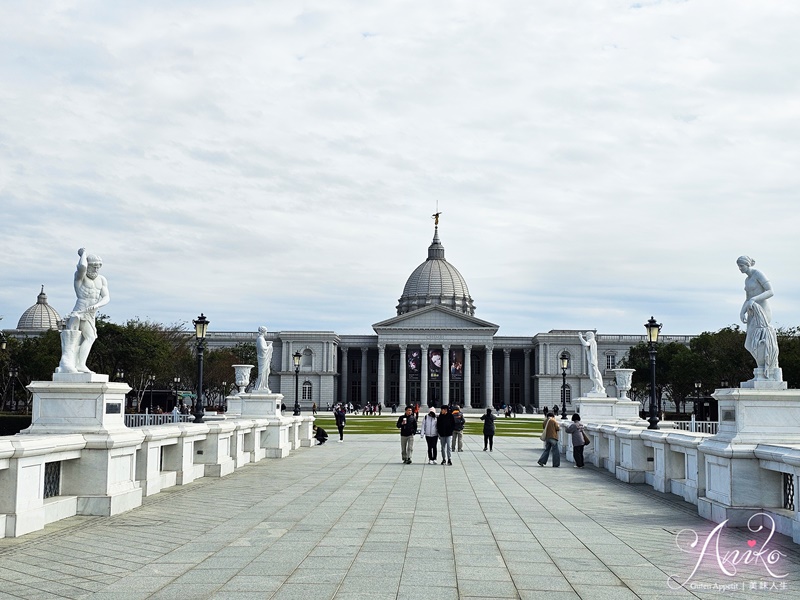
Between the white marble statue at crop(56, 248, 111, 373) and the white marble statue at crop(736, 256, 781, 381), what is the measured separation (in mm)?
11346

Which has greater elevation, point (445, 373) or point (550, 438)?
point (445, 373)

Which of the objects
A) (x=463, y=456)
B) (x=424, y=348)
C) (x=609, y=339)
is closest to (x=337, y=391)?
(x=424, y=348)

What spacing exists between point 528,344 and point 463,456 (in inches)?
4337

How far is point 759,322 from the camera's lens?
15180 millimetres

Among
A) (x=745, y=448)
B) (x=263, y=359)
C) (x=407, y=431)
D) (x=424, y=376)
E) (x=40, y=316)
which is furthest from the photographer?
(x=40, y=316)

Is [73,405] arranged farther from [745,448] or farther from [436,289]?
[436,289]

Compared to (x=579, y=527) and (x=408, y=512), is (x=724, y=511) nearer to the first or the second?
(x=579, y=527)

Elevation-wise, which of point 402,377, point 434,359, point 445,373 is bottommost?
point 402,377

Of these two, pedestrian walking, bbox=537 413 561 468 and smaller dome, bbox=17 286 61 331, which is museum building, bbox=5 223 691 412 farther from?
pedestrian walking, bbox=537 413 561 468

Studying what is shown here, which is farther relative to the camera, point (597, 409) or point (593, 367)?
point (593, 367)

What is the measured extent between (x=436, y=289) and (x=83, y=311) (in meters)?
143

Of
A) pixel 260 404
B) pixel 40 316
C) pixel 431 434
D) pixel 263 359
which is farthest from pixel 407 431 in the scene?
pixel 40 316

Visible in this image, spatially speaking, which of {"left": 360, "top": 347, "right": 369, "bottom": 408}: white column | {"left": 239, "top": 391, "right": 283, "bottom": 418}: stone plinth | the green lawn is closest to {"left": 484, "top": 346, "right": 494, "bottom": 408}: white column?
{"left": 360, "top": 347, "right": 369, "bottom": 408}: white column

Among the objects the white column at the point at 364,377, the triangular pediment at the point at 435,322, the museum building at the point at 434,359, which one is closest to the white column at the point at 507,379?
the museum building at the point at 434,359
